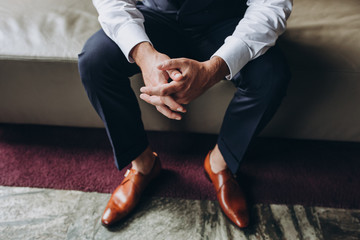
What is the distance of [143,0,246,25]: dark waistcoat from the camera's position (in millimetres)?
836

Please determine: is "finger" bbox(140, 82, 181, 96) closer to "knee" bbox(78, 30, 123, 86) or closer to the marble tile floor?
"knee" bbox(78, 30, 123, 86)

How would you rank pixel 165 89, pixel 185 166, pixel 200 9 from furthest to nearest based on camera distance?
pixel 185 166 < pixel 200 9 < pixel 165 89

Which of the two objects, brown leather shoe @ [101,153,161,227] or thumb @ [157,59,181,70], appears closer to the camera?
thumb @ [157,59,181,70]

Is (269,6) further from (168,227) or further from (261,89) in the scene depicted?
(168,227)

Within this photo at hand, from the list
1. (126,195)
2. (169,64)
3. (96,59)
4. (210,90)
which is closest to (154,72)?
(169,64)

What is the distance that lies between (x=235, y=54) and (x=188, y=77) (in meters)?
0.15

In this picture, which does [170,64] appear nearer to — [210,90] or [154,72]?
[154,72]

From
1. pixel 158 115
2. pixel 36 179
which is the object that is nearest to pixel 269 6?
pixel 158 115

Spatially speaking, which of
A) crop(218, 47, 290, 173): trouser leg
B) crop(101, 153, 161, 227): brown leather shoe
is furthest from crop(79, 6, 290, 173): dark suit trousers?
crop(101, 153, 161, 227): brown leather shoe

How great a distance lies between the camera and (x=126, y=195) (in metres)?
0.94

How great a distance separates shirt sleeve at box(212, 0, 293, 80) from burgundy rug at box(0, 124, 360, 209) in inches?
18.0

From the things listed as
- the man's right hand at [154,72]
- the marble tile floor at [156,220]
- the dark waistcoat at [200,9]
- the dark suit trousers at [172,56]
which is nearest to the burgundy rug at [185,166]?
the marble tile floor at [156,220]

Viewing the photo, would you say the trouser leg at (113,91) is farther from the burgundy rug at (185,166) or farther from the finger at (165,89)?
the burgundy rug at (185,166)

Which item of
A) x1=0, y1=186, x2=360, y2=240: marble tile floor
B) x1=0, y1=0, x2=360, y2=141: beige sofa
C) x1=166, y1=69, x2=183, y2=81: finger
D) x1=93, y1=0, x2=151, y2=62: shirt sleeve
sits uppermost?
x1=93, y1=0, x2=151, y2=62: shirt sleeve
